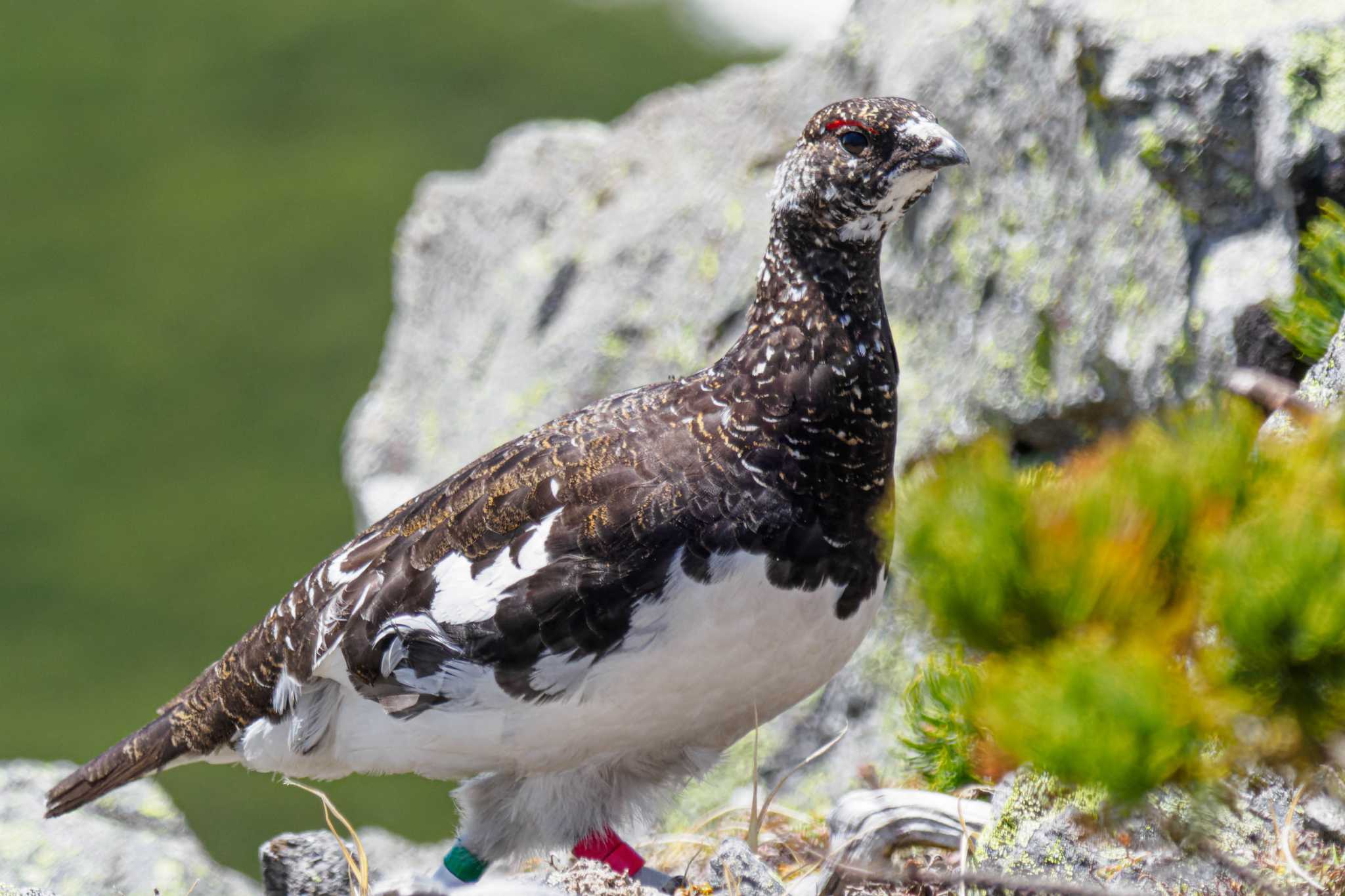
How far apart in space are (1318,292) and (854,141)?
3.76ft

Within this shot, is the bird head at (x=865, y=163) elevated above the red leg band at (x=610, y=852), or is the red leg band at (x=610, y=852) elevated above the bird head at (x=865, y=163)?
the bird head at (x=865, y=163)

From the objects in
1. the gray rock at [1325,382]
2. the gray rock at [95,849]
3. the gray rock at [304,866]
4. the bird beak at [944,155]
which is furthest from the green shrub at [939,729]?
the gray rock at [95,849]

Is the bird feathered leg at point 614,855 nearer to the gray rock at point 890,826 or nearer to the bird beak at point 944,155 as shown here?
the gray rock at point 890,826

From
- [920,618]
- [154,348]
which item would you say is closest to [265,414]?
[154,348]

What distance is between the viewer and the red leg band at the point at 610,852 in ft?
10.1

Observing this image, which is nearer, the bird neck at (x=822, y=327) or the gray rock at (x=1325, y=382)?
the gray rock at (x=1325, y=382)

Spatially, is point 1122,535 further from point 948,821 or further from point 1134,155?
point 1134,155

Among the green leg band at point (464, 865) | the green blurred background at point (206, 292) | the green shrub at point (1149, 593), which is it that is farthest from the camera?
the green blurred background at point (206, 292)

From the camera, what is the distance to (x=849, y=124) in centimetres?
296

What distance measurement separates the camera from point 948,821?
2.91 metres

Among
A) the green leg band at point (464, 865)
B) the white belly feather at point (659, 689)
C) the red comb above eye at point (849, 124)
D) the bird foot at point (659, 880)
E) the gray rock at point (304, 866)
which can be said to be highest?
the red comb above eye at point (849, 124)

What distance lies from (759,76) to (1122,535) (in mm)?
4319

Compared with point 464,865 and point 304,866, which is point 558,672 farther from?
point 304,866

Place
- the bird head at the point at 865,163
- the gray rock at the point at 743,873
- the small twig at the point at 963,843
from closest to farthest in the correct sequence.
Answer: the gray rock at the point at 743,873
the small twig at the point at 963,843
the bird head at the point at 865,163
